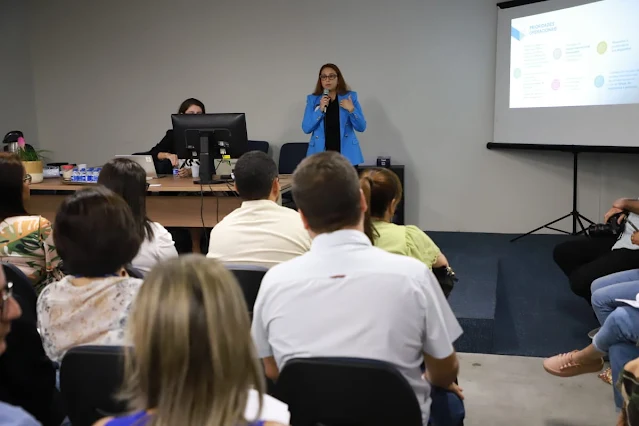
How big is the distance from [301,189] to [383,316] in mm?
386

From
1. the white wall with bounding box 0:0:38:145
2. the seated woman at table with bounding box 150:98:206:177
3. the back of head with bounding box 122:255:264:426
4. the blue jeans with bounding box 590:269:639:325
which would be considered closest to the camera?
the back of head with bounding box 122:255:264:426

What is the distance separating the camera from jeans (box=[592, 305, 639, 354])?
211 centimetres

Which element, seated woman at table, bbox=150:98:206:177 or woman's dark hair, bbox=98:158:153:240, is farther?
seated woman at table, bbox=150:98:206:177

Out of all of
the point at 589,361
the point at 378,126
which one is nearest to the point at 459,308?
the point at 589,361

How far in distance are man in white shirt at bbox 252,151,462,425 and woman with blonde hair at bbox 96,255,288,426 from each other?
449 mm

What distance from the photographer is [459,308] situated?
327cm

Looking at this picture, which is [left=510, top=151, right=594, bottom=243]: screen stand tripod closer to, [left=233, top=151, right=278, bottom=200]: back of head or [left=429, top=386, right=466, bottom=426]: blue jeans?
[left=233, top=151, right=278, bottom=200]: back of head

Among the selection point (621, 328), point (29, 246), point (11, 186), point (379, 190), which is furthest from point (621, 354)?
point (11, 186)

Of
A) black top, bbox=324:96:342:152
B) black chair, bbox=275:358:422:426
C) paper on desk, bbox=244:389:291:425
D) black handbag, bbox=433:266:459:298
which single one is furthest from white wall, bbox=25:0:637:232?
paper on desk, bbox=244:389:291:425

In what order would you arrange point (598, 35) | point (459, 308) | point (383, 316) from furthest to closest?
point (598, 35) → point (459, 308) → point (383, 316)

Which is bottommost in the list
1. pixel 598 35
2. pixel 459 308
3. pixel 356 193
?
pixel 459 308

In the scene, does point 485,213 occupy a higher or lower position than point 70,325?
lower

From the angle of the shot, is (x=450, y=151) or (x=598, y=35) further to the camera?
(x=450, y=151)

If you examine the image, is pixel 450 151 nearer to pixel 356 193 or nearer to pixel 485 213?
pixel 485 213
